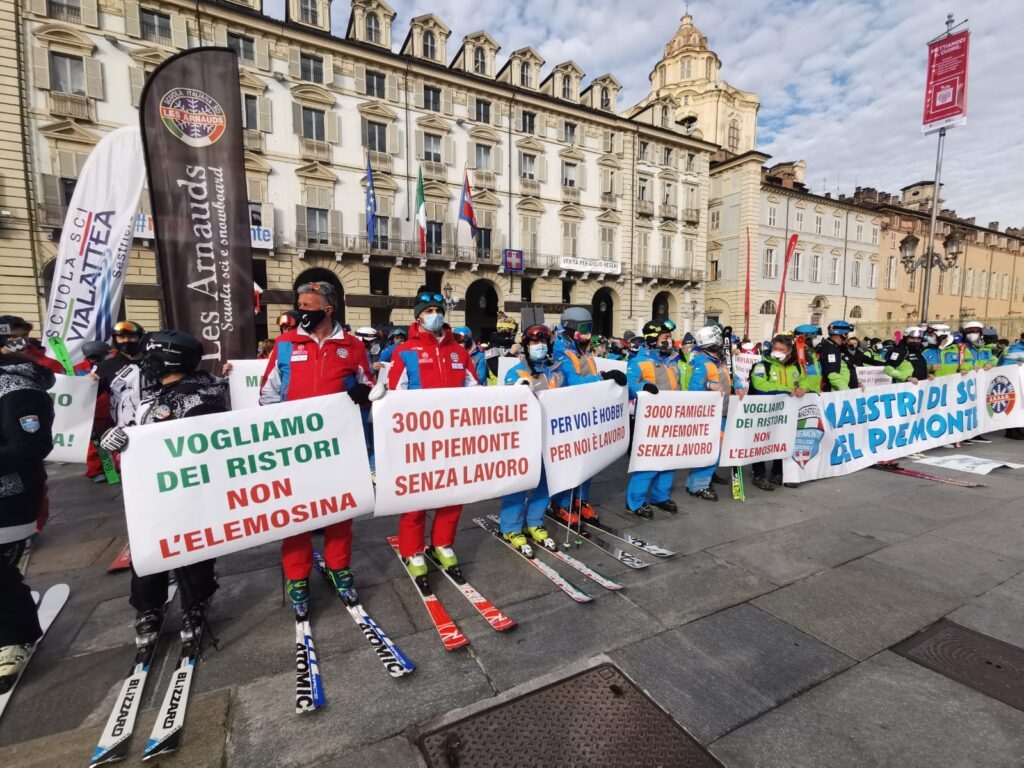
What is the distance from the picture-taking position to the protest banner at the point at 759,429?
5391 millimetres

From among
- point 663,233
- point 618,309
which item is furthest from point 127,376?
point 663,233

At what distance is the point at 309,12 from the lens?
923 inches

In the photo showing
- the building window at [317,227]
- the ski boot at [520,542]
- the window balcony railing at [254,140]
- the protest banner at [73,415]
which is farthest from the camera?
the building window at [317,227]

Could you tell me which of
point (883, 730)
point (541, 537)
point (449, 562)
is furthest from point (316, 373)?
point (883, 730)

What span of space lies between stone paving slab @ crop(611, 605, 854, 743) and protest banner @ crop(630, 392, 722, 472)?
1.95 meters

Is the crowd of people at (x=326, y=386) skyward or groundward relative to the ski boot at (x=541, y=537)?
skyward

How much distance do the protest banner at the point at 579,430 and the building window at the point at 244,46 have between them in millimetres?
26236

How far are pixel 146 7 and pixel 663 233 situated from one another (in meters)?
31.0

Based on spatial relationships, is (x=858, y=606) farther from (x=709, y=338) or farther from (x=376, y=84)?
(x=376, y=84)

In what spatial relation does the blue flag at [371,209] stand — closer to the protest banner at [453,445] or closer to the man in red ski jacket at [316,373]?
the man in red ski jacket at [316,373]

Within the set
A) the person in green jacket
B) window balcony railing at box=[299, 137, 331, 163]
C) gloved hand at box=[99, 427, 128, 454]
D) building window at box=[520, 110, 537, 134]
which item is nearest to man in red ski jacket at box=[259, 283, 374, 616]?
gloved hand at box=[99, 427, 128, 454]

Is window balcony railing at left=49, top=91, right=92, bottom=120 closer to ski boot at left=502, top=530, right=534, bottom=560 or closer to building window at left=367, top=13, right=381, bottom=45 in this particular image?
building window at left=367, top=13, right=381, bottom=45

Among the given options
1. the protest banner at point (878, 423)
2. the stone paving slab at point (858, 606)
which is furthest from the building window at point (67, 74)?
the stone paving slab at point (858, 606)

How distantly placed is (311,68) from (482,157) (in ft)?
31.6
